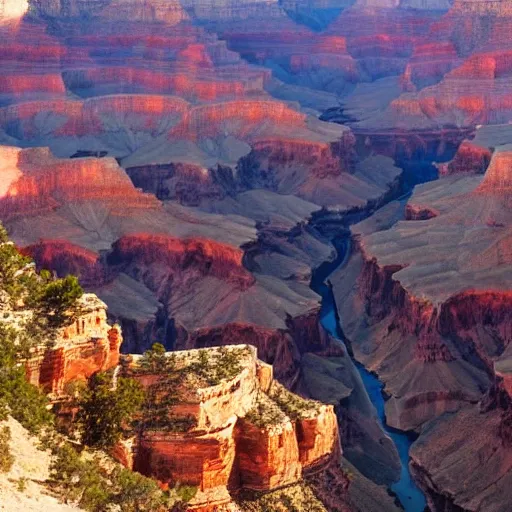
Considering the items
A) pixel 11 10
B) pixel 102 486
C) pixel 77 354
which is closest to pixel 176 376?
pixel 77 354

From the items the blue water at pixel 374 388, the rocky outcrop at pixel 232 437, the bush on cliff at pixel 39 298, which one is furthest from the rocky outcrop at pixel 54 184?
the rocky outcrop at pixel 232 437

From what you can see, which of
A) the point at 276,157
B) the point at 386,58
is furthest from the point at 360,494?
the point at 386,58

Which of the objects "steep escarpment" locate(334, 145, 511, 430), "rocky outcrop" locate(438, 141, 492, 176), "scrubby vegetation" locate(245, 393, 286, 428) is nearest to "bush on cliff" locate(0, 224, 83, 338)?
"scrubby vegetation" locate(245, 393, 286, 428)

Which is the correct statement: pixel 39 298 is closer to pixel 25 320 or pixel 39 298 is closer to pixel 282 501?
pixel 25 320

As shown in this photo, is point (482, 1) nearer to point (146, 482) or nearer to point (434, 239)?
point (434, 239)

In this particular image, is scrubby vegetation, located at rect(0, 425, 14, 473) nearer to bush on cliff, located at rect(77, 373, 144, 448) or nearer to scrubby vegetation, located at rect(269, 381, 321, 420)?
bush on cliff, located at rect(77, 373, 144, 448)
